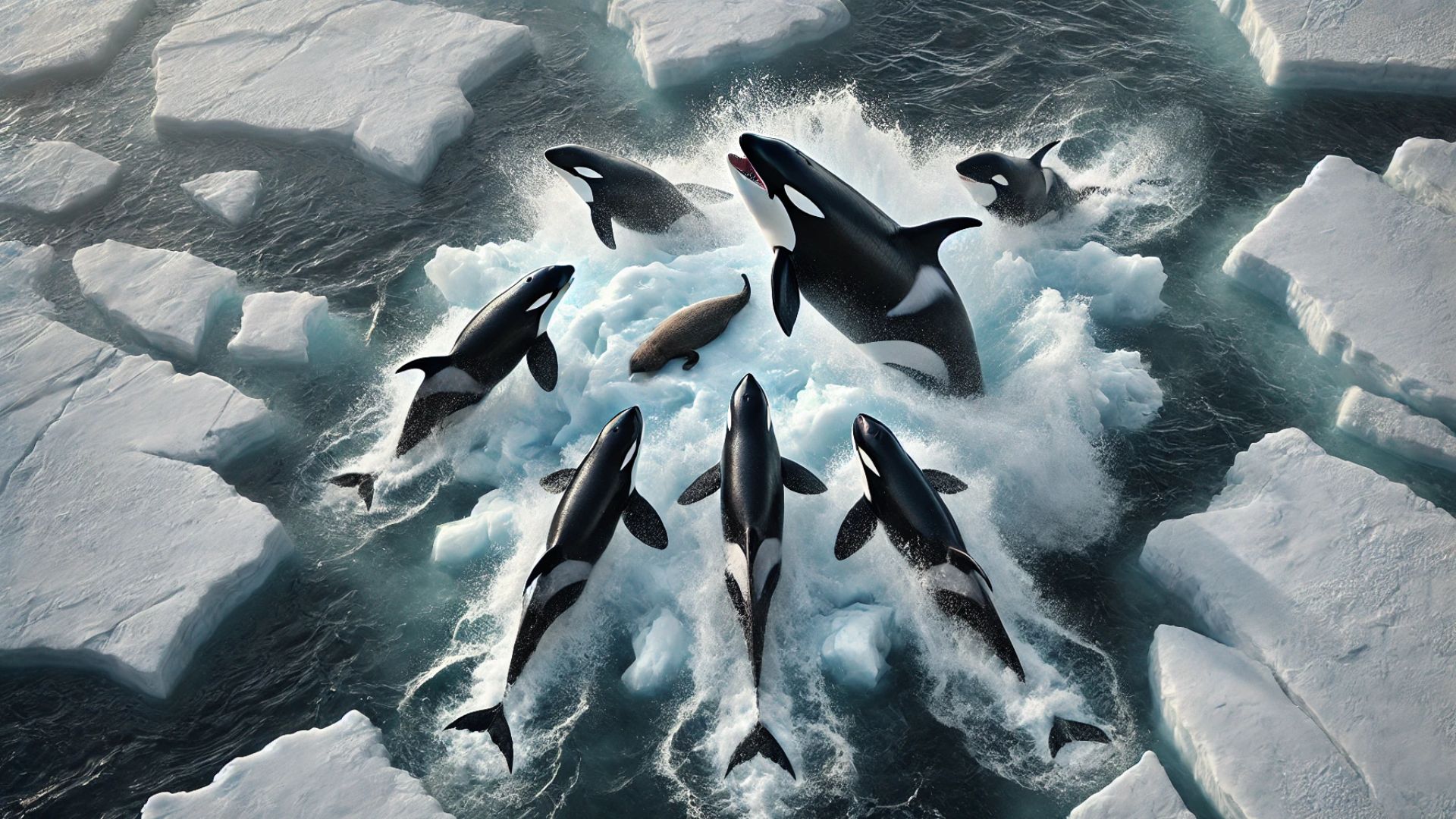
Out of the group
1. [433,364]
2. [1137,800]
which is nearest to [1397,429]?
[1137,800]

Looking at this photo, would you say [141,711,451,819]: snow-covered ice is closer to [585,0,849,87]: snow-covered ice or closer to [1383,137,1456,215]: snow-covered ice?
[585,0,849,87]: snow-covered ice

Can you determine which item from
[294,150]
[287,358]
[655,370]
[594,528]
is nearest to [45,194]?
[294,150]

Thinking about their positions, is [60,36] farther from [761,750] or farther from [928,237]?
[761,750]

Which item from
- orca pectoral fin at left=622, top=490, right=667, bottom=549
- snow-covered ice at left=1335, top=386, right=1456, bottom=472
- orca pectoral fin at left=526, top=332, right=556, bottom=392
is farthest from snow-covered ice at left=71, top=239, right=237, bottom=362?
snow-covered ice at left=1335, top=386, right=1456, bottom=472

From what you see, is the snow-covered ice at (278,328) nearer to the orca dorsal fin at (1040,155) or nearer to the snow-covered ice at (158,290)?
the snow-covered ice at (158,290)

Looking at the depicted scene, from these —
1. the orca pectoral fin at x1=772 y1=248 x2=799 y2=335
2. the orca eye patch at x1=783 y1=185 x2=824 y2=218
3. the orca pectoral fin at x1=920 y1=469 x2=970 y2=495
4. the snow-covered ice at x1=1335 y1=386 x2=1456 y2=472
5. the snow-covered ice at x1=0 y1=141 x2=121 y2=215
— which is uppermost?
the orca eye patch at x1=783 y1=185 x2=824 y2=218

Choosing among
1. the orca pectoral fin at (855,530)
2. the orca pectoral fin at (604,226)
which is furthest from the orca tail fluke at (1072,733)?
the orca pectoral fin at (604,226)
